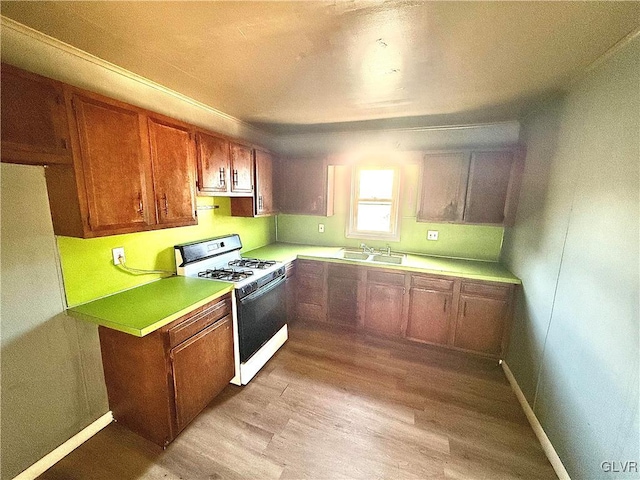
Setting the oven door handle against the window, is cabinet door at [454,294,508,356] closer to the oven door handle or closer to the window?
the window

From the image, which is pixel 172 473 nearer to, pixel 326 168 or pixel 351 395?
pixel 351 395

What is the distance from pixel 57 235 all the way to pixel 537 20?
2692mm

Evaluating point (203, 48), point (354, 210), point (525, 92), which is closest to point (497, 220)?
point (525, 92)

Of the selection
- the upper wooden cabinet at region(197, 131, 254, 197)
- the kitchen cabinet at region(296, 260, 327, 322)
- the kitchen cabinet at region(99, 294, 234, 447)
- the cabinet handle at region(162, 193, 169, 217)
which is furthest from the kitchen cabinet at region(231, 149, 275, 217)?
the kitchen cabinet at region(99, 294, 234, 447)

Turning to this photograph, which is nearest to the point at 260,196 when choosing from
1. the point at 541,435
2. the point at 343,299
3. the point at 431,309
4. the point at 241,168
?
the point at 241,168

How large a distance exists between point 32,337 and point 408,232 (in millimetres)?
3297

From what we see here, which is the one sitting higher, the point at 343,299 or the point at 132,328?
the point at 132,328

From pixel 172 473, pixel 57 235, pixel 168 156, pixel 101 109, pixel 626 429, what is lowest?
pixel 172 473

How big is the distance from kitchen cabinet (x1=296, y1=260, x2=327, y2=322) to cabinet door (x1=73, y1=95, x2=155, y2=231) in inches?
68.8

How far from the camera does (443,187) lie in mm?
2703

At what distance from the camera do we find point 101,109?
1.43 metres

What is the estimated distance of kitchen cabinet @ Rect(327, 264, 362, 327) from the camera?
2.93 meters

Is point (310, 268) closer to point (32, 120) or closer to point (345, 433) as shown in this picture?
point (345, 433)

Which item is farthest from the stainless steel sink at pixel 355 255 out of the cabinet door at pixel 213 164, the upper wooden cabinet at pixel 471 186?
the cabinet door at pixel 213 164
